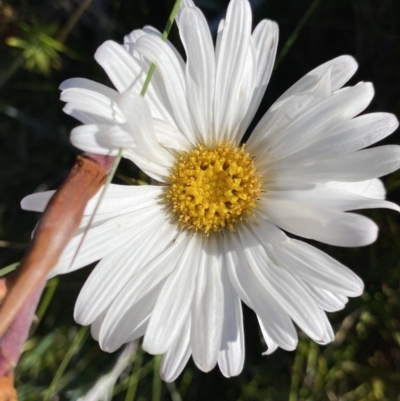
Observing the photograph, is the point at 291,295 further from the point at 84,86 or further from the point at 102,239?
the point at 84,86

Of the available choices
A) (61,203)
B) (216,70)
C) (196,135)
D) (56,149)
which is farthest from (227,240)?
(56,149)

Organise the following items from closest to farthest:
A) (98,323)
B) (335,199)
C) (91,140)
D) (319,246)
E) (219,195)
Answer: (91,140)
(335,199)
(98,323)
(219,195)
(319,246)

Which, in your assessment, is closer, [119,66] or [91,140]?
[91,140]

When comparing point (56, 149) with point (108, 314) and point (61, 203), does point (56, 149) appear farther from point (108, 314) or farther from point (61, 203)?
point (61, 203)

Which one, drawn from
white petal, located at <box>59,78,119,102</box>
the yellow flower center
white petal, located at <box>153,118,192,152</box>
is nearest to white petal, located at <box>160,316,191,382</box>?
the yellow flower center

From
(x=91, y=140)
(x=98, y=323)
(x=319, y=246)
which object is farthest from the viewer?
(x=319, y=246)

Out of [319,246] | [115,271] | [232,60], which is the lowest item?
[319,246]

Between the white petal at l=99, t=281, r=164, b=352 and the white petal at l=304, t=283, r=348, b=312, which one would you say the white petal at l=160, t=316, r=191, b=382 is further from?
the white petal at l=304, t=283, r=348, b=312

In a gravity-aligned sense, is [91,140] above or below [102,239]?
above

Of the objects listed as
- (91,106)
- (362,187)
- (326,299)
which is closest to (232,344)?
(326,299)
